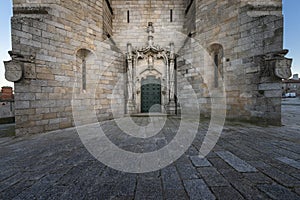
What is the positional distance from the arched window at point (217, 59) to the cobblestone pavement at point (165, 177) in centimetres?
382

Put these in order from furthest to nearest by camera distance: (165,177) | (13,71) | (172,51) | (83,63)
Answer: (172,51)
(83,63)
(13,71)
(165,177)

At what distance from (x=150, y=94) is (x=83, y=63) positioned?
388 centimetres

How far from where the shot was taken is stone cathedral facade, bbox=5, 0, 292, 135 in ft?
12.6

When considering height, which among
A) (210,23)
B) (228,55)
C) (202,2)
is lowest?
(228,55)

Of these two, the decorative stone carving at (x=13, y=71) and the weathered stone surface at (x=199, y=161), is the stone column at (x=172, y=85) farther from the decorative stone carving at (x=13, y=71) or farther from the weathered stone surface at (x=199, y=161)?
the decorative stone carving at (x=13, y=71)

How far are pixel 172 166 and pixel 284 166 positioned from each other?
1.53 metres

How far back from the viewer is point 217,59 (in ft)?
18.4

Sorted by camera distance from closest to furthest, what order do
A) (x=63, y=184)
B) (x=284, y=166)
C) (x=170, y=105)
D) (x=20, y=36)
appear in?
1. (x=63, y=184)
2. (x=284, y=166)
3. (x=20, y=36)
4. (x=170, y=105)

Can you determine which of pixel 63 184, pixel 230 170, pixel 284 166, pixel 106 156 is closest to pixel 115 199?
pixel 63 184

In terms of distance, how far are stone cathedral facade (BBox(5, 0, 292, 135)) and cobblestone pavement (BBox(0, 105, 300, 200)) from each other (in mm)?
2525

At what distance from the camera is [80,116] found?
4.74 meters

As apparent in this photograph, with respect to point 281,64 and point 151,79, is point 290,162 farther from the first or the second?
point 151,79

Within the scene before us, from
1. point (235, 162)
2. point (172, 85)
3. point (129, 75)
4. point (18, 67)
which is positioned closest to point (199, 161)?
point (235, 162)

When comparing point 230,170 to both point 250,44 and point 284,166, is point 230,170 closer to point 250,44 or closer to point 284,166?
point 284,166
